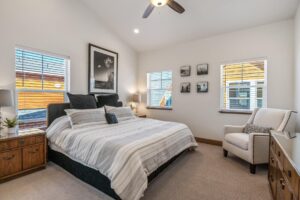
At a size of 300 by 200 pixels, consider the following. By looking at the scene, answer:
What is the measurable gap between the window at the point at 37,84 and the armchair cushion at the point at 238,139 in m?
3.60

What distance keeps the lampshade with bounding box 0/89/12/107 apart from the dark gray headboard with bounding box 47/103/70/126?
802mm

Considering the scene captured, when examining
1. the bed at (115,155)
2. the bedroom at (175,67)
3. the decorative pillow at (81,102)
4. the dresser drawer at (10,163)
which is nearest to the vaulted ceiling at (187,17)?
the bedroom at (175,67)

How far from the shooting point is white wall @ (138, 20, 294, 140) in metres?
3.31

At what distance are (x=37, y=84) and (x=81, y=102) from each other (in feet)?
2.92

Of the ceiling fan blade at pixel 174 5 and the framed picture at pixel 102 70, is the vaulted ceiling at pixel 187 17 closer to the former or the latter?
the ceiling fan blade at pixel 174 5

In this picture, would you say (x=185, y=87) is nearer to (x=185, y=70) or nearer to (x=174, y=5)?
(x=185, y=70)

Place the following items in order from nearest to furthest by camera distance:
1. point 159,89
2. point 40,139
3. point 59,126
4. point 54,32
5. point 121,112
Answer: point 40,139 → point 59,126 → point 54,32 → point 121,112 → point 159,89

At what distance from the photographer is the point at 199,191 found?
208cm

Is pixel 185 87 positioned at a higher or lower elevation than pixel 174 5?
lower

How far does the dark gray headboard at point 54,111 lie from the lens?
3174 mm

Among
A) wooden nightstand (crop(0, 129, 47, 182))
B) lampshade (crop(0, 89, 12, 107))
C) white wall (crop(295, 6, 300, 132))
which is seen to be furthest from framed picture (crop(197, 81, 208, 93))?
lampshade (crop(0, 89, 12, 107))

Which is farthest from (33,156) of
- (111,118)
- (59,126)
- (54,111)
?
(111,118)

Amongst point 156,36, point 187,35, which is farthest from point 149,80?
point 187,35

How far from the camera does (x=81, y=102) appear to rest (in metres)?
3.40
